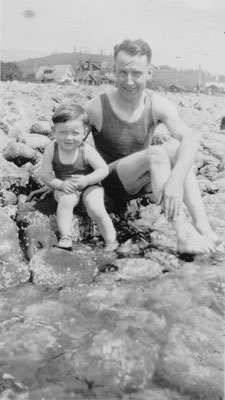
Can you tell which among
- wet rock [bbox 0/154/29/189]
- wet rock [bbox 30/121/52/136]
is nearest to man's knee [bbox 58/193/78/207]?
wet rock [bbox 0/154/29/189]

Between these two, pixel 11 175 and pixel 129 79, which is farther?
pixel 11 175

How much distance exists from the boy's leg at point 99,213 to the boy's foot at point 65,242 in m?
0.24

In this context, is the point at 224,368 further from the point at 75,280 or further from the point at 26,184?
the point at 26,184

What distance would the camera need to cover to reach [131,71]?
311 centimetres

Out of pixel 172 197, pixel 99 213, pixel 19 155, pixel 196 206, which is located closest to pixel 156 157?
pixel 172 197

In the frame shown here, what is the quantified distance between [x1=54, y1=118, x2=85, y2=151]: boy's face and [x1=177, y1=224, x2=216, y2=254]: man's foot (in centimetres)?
93

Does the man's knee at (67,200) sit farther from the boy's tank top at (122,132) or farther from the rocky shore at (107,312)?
the boy's tank top at (122,132)

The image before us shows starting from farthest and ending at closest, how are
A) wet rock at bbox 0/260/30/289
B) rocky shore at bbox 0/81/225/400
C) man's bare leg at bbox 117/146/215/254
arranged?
man's bare leg at bbox 117/146/215/254 → wet rock at bbox 0/260/30/289 → rocky shore at bbox 0/81/225/400

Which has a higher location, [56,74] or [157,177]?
[157,177]

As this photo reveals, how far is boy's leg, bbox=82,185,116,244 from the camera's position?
3.06 meters

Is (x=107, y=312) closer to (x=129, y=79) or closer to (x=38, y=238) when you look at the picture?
(x=38, y=238)

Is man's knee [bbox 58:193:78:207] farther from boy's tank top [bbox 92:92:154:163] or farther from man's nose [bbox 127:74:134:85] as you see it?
man's nose [bbox 127:74:134:85]

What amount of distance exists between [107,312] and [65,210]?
3.14 feet

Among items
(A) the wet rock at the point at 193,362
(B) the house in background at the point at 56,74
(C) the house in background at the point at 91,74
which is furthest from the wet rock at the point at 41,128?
(B) the house in background at the point at 56,74
